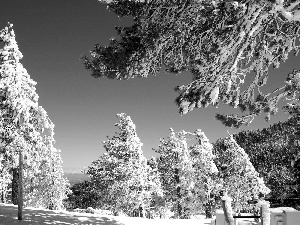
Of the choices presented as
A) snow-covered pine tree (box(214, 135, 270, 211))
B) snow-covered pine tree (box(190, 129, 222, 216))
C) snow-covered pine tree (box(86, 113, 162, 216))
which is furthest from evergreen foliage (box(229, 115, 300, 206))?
snow-covered pine tree (box(86, 113, 162, 216))

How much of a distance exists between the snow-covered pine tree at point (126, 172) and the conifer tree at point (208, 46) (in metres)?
20.6

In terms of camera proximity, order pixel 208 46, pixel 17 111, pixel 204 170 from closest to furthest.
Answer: pixel 208 46
pixel 17 111
pixel 204 170

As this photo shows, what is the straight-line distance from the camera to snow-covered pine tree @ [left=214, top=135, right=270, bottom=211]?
3519 centimetres

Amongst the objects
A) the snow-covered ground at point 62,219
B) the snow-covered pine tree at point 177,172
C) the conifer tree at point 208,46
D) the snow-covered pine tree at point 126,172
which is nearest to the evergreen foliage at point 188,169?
the snow-covered pine tree at point 177,172

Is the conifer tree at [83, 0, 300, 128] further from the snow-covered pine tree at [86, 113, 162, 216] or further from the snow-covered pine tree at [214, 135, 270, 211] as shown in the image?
the snow-covered pine tree at [214, 135, 270, 211]

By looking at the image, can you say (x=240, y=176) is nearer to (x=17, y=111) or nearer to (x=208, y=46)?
(x=17, y=111)

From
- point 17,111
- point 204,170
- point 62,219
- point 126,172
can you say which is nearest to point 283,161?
point 204,170

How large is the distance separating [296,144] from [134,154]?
21114mm

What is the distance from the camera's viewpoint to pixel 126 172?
1236 inches

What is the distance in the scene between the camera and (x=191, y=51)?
10438 mm

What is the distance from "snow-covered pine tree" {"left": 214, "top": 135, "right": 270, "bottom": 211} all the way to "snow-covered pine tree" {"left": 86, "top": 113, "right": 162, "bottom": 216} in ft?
27.2

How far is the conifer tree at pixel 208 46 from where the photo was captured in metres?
8.19

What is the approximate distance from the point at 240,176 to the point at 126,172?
12623mm

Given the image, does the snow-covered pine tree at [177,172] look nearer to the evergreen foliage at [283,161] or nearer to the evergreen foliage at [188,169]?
the evergreen foliage at [188,169]
